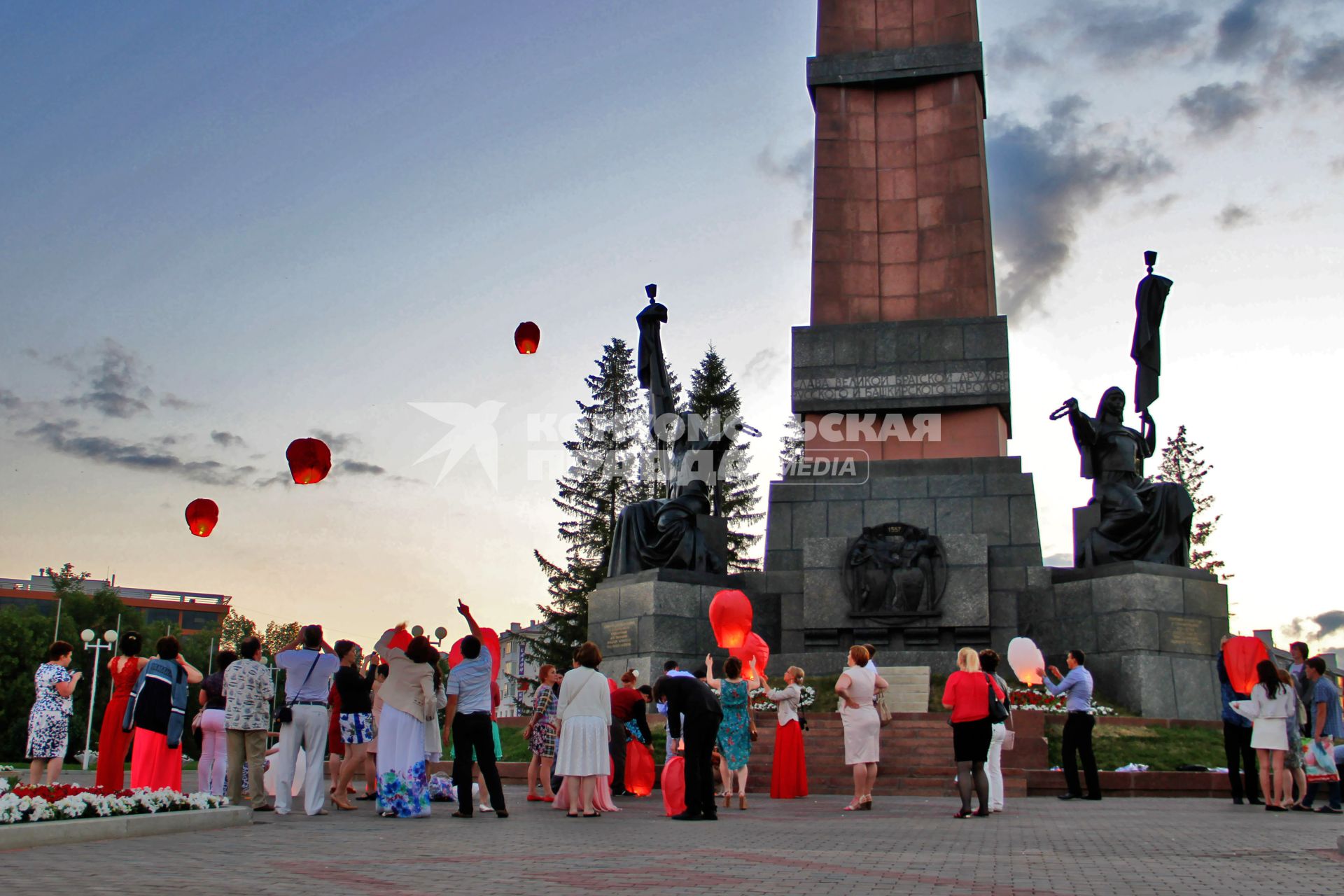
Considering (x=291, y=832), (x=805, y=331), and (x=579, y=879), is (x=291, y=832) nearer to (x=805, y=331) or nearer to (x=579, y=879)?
(x=579, y=879)

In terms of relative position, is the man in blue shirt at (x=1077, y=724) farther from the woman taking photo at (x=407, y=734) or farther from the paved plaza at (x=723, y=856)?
the woman taking photo at (x=407, y=734)

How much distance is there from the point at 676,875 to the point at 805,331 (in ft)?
58.4

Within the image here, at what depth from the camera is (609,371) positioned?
50281 millimetres

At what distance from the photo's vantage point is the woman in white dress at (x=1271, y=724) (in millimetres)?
12469

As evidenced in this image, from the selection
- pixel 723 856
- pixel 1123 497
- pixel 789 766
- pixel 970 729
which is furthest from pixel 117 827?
pixel 1123 497

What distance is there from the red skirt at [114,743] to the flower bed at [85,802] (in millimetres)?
1353

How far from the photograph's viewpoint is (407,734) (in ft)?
37.5

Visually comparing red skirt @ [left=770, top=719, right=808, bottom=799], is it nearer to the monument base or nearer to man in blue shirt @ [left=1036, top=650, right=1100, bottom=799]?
man in blue shirt @ [left=1036, top=650, right=1100, bottom=799]

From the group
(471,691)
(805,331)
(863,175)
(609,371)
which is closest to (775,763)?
(471,691)

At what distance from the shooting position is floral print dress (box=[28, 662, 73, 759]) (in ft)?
39.9

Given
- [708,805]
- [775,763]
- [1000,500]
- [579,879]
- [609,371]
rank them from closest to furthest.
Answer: [579,879], [708,805], [775,763], [1000,500], [609,371]

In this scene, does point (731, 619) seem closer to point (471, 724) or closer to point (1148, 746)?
point (1148, 746)

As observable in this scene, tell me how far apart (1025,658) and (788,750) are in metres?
4.35

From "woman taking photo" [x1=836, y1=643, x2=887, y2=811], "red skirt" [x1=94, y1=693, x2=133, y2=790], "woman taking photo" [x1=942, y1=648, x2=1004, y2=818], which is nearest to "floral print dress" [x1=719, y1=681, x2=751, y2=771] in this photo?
"woman taking photo" [x1=836, y1=643, x2=887, y2=811]
